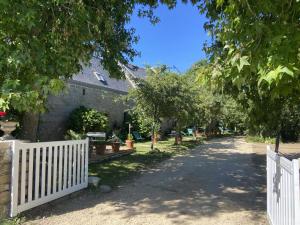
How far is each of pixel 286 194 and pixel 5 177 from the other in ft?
13.9

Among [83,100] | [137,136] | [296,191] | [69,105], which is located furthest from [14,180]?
[137,136]

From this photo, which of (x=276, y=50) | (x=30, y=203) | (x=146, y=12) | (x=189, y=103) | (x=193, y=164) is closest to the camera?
(x=276, y=50)

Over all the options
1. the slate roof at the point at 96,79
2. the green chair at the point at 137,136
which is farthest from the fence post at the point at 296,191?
the green chair at the point at 137,136

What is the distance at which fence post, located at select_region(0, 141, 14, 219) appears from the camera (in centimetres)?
606

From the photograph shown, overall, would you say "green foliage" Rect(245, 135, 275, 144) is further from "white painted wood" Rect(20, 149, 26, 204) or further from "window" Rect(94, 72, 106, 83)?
"white painted wood" Rect(20, 149, 26, 204)

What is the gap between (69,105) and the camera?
2162cm

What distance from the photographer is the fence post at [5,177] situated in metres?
6.06

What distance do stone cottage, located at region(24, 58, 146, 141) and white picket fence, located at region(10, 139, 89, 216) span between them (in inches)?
295

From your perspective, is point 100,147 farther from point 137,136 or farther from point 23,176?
point 137,136

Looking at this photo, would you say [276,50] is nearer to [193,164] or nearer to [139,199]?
[139,199]

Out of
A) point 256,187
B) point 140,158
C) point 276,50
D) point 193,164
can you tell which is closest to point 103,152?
point 140,158

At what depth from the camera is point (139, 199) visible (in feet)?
27.3

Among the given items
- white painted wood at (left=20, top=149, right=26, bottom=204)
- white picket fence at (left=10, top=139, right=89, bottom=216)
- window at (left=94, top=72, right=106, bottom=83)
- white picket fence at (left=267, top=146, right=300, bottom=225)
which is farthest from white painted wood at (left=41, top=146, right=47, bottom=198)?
window at (left=94, top=72, right=106, bottom=83)

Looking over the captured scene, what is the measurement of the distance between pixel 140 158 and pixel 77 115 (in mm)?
6612
